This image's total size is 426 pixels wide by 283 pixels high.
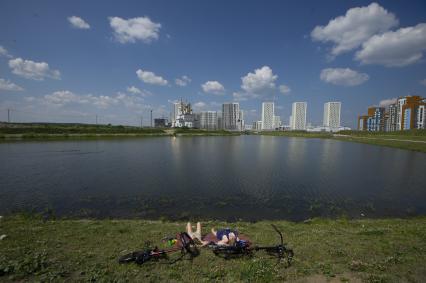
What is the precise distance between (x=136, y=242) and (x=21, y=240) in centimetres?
464

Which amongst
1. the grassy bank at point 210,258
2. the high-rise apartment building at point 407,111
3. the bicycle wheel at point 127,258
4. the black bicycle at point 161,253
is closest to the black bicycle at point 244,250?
the grassy bank at point 210,258

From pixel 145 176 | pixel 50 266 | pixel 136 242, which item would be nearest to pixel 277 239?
pixel 136 242

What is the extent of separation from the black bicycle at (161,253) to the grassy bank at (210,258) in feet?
0.77

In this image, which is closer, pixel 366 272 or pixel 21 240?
pixel 366 272

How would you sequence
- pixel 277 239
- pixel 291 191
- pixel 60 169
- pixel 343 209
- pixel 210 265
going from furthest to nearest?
pixel 60 169
pixel 291 191
pixel 343 209
pixel 277 239
pixel 210 265

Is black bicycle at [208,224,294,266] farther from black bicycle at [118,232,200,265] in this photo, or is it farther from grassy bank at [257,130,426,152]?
grassy bank at [257,130,426,152]

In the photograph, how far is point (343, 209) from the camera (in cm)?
1638

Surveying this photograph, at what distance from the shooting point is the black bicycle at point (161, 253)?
668 centimetres

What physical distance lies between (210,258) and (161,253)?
178cm

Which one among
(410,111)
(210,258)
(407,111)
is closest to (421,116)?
(410,111)

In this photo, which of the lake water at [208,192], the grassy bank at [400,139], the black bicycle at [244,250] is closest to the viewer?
the black bicycle at [244,250]

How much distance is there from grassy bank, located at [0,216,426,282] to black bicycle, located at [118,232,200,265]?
233 millimetres

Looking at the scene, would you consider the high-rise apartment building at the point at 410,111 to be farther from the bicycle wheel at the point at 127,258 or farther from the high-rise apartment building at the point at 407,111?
the bicycle wheel at the point at 127,258

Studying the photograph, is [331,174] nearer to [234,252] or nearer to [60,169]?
[234,252]
